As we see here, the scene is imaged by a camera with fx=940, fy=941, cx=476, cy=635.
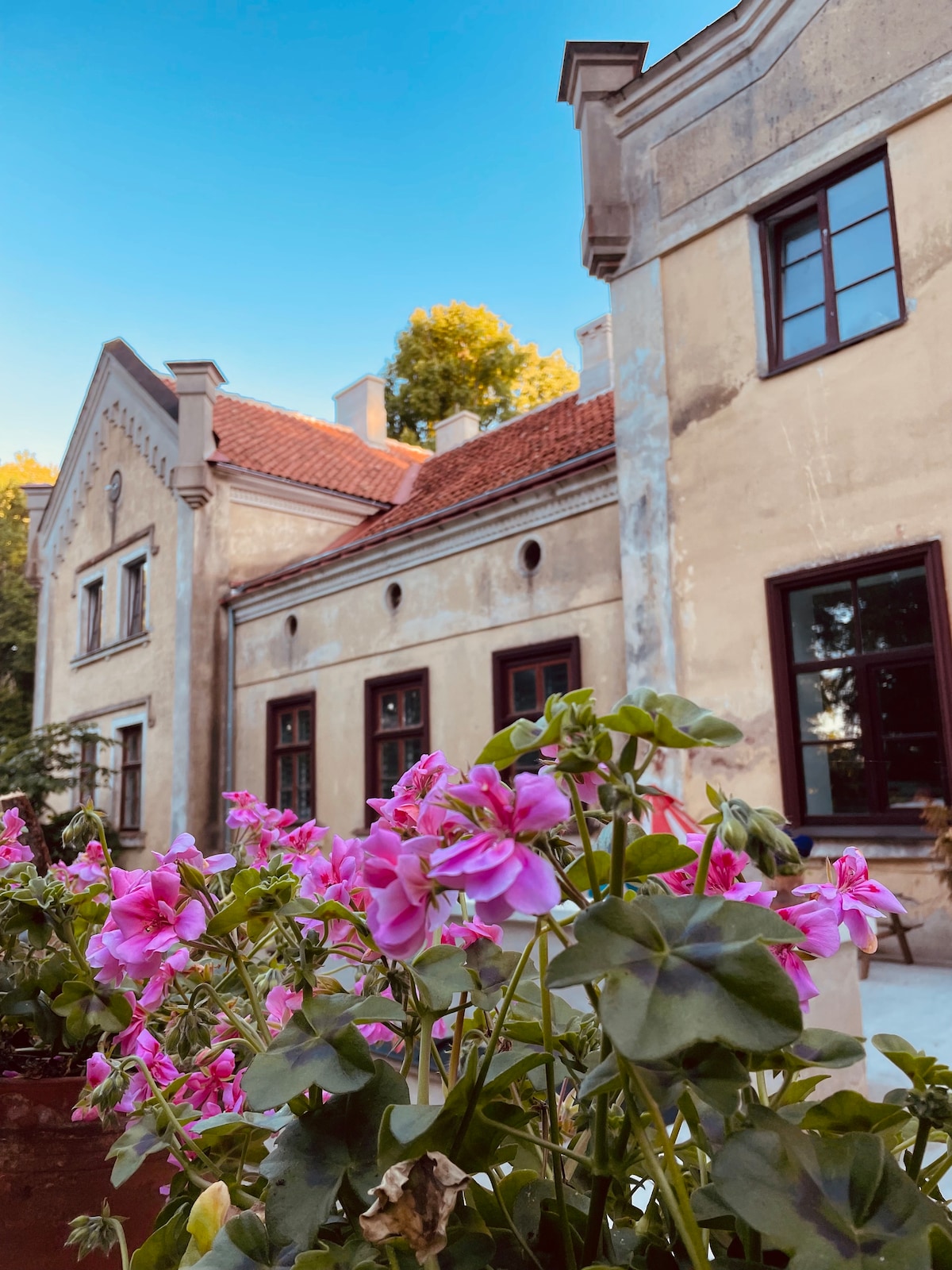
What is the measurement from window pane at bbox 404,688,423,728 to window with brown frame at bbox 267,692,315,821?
Answer: 173 centimetres

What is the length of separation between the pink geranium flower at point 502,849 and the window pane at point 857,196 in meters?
7.57

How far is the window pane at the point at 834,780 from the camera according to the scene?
650cm

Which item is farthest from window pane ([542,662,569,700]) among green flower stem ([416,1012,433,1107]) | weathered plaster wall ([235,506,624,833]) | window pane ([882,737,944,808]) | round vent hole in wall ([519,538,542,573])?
green flower stem ([416,1012,433,1107])

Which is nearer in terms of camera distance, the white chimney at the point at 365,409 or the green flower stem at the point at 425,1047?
the green flower stem at the point at 425,1047

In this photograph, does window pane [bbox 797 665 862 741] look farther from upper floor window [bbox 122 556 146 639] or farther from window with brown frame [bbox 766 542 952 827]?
upper floor window [bbox 122 556 146 639]

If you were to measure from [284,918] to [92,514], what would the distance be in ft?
59.2

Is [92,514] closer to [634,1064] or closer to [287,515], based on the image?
[287,515]

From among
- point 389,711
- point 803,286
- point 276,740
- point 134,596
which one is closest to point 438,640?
point 389,711

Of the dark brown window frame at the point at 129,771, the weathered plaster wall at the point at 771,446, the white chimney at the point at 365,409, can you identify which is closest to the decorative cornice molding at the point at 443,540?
the weathered plaster wall at the point at 771,446

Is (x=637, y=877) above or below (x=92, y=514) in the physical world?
below

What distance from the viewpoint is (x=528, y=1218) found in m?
0.69

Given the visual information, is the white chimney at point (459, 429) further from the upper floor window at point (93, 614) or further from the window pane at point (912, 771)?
the window pane at point (912, 771)

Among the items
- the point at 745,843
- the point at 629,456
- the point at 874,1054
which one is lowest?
the point at 874,1054

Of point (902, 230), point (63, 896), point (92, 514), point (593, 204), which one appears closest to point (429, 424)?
point (92, 514)
